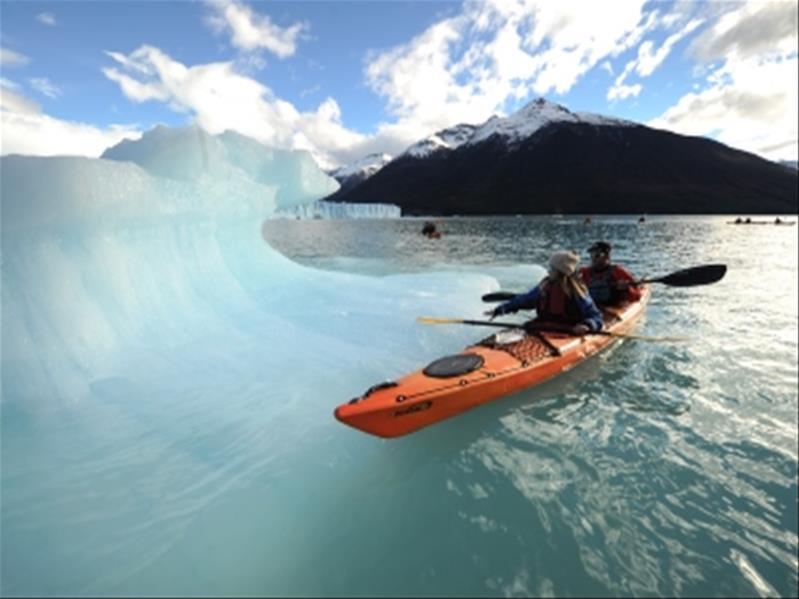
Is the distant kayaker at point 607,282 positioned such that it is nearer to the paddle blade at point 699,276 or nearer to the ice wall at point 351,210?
the paddle blade at point 699,276

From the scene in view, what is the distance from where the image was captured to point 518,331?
732 centimetres

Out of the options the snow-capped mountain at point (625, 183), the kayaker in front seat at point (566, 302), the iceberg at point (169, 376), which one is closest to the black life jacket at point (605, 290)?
the kayaker in front seat at point (566, 302)

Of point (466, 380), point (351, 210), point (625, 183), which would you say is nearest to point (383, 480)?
point (466, 380)

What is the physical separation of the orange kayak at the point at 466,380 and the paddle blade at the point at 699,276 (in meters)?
3.76

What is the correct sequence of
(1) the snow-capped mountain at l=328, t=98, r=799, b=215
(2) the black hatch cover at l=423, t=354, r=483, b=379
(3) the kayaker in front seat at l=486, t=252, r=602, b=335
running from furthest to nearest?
(1) the snow-capped mountain at l=328, t=98, r=799, b=215, (3) the kayaker in front seat at l=486, t=252, r=602, b=335, (2) the black hatch cover at l=423, t=354, r=483, b=379

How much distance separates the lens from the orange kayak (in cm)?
471

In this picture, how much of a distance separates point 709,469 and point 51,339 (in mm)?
8303

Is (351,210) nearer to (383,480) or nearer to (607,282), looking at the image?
(607,282)

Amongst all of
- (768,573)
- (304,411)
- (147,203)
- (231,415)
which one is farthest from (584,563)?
(147,203)

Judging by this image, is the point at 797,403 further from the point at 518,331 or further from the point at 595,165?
the point at 595,165

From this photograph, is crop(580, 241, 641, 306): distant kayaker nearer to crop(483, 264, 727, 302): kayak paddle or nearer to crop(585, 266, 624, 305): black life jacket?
crop(585, 266, 624, 305): black life jacket

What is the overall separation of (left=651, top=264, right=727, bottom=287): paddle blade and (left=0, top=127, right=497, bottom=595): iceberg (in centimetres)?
521

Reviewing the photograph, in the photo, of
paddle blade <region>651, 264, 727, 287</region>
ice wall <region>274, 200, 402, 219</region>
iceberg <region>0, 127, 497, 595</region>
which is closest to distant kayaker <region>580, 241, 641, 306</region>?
paddle blade <region>651, 264, 727, 287</region>

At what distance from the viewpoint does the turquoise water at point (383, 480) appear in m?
3.30
